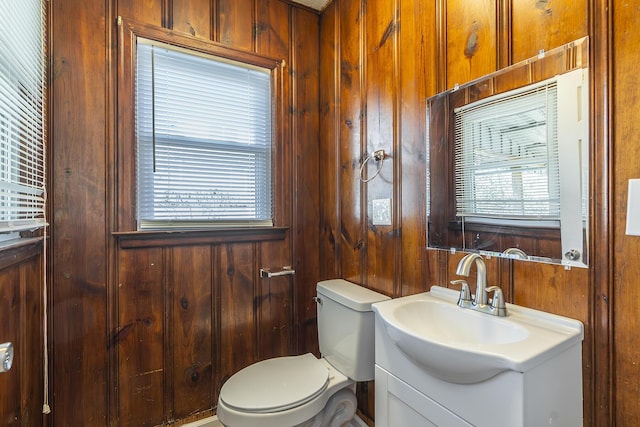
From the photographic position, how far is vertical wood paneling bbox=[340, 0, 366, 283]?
5.44 feet

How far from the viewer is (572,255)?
872 mm

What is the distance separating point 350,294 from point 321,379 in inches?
15.2

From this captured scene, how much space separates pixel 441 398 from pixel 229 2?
6.72 ft

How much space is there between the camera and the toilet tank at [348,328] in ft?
4.40

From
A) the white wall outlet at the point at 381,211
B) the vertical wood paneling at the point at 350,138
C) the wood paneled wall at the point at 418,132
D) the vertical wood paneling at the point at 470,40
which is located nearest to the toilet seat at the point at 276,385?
the wood paneled wall at the point at 418,132

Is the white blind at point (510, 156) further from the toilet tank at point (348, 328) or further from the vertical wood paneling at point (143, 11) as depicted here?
the vertical wood paneling at point (143, 11)

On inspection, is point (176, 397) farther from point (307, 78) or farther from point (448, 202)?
point (307, 78)

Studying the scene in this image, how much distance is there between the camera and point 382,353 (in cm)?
106

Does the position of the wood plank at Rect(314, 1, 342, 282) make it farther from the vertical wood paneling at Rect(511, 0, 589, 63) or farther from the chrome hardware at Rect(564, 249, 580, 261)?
the chrome hardware at Rect(564, 249, 580, 261)

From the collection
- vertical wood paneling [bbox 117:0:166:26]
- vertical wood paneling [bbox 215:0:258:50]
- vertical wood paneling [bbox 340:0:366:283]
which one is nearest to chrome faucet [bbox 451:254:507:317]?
vertical wood paneling [bbox 340:0:366:283]

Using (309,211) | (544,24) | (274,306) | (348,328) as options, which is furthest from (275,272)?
(544,24)

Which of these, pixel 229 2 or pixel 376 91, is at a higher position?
pixel 229 2

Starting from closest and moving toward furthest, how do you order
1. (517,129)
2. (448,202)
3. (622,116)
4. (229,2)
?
(622,116) < (517,129) < (448,202) < (229,2)

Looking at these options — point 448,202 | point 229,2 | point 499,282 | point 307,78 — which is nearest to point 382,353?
point 499,282
